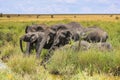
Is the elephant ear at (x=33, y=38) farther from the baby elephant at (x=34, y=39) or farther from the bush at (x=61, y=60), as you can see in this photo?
the bush at (x=61, y=60)

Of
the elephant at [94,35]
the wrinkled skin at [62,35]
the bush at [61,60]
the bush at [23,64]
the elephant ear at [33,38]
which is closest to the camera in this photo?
the bush at [23,64]

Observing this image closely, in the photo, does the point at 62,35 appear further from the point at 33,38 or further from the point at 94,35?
the point at 94,35

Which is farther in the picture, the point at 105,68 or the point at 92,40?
the point at 92,40

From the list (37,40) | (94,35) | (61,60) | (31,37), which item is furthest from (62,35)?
(61,60)

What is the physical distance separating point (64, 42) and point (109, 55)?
350 centimetres

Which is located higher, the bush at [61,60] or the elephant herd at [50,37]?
the elephant herd at [50,37]

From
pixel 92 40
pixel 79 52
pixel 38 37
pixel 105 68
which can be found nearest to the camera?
pixel 105 68

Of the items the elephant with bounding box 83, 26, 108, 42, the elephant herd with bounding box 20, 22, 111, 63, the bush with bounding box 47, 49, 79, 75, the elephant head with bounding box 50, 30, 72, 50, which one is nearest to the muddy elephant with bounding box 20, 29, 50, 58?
the elephant herd with bounding box 20, 22, 111, 63

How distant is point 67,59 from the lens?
17.1 meters

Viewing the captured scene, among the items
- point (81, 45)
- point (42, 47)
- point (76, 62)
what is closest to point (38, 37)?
point (42, 47)

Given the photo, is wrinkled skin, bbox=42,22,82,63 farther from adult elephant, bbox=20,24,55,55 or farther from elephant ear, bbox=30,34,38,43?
elephant ear, bbox=30,34,38,43

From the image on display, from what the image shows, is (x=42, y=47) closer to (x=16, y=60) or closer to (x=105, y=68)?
(x=16, y=60)

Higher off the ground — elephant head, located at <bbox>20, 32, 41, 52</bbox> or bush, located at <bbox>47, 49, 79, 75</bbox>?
elephant head, located at <bbox>20, 32, 41, 52</bbox>

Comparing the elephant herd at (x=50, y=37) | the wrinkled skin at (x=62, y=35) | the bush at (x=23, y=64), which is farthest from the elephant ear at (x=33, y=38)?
the bush at (x=23, y=64)
